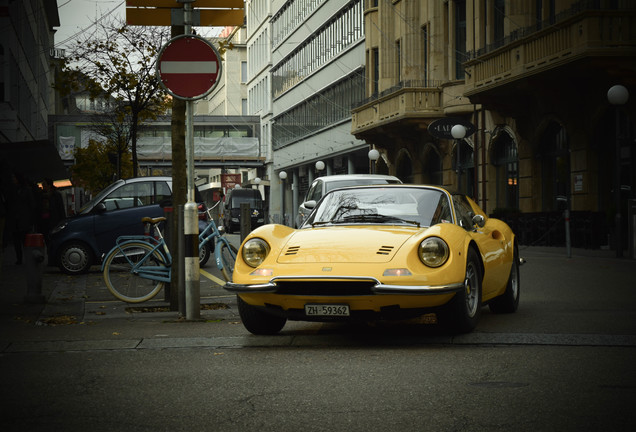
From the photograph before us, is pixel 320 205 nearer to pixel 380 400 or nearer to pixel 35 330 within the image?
pixel 35 330

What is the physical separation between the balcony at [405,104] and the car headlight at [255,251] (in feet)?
90.6

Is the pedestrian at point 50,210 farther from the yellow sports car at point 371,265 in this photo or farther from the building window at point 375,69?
the building window at point 375,69

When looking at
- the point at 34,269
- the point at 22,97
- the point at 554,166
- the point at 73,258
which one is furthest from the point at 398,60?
the point at 34,269

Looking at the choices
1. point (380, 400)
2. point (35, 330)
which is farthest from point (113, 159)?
point (380, 400)

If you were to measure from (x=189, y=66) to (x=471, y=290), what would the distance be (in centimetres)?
380

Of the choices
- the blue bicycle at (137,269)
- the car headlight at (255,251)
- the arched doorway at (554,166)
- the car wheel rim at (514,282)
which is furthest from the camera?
the arched doorway at (554,166)

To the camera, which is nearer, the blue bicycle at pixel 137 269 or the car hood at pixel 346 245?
the car hood at pixel 346 245

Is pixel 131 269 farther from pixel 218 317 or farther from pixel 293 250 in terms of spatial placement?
pixel 293 250

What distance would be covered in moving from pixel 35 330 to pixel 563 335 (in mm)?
4826

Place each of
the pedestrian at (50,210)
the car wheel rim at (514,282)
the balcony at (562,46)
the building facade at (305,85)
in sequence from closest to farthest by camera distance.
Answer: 1. the car wheel rim at (514,282)
2. the balcony at (562,46)
3. the pedestrian at (50,210)
4. the building facade at (305,85)

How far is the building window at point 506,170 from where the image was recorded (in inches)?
1223

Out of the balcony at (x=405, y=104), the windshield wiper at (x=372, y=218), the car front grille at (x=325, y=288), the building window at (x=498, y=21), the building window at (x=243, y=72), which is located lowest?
the car front grille at (x=325, y=288)

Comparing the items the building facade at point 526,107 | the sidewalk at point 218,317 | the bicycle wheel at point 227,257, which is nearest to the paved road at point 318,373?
the sidewalk at point 218,317

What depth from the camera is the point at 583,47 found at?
74.4 feet
